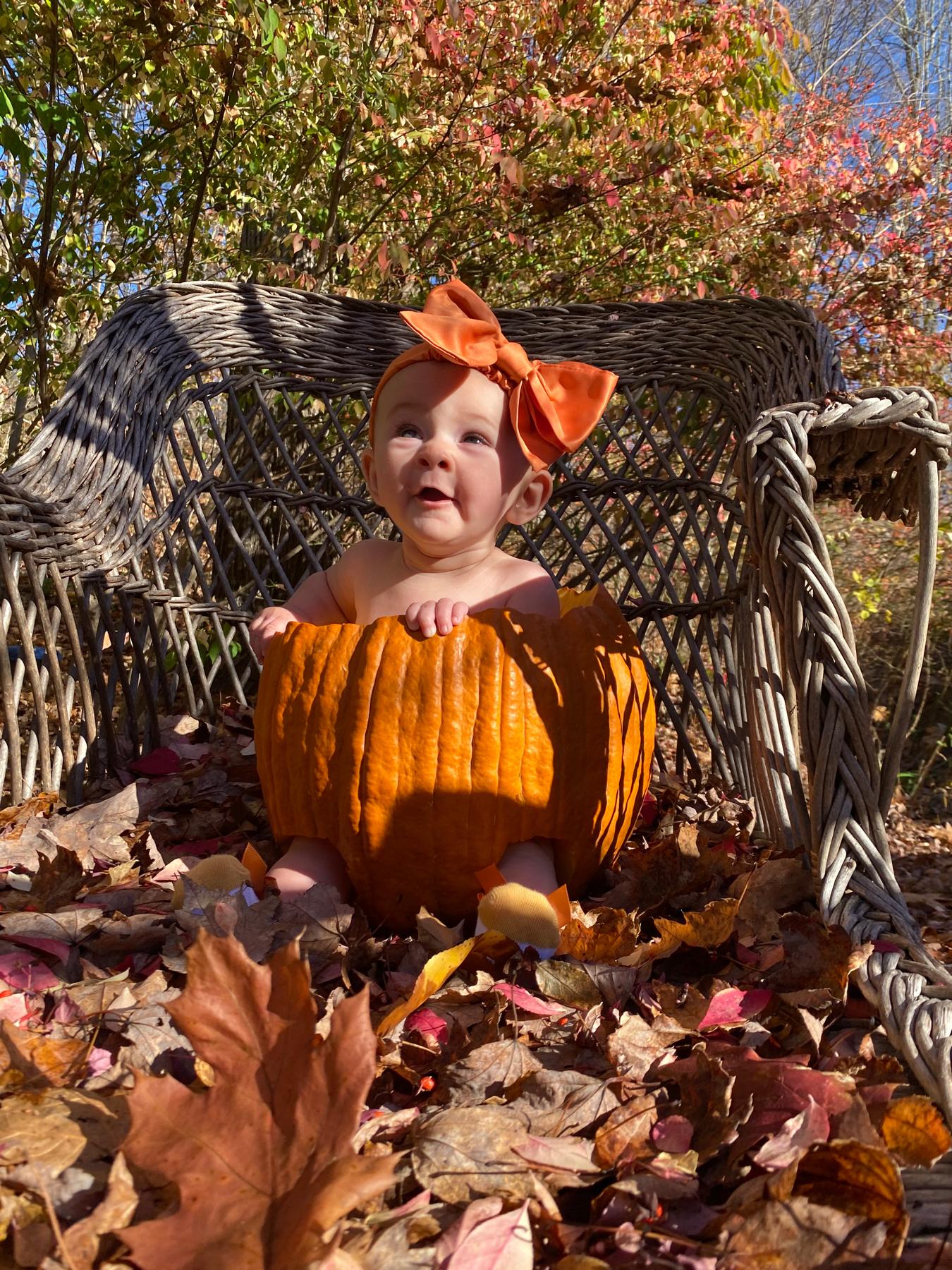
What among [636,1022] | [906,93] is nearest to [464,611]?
[636,1022]

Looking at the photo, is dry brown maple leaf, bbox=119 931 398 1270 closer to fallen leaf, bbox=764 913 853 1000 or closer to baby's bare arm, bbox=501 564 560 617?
fallen leaf, bbox=764 913 853 1000

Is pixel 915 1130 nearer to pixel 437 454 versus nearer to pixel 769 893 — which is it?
pixel 769 893

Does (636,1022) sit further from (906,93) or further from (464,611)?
(906,93)

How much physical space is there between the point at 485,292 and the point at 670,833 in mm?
2422

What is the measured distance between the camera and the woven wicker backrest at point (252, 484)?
1788mm

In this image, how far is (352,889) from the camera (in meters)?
1.48

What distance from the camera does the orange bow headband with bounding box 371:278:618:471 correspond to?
1.51 meters

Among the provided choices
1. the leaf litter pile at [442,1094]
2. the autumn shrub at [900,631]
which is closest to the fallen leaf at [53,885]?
the leaf litter pile at [442,1094]

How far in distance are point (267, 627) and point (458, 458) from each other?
1.33 ft

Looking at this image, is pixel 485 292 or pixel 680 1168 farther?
pixel 485 292

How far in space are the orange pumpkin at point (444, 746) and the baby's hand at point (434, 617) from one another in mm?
11

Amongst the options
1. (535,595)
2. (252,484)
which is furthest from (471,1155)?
(252,484)

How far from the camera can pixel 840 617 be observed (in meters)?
1.17

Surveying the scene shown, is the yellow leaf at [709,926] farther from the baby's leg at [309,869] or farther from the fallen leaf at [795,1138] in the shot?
the baby's leg at [309,869]
